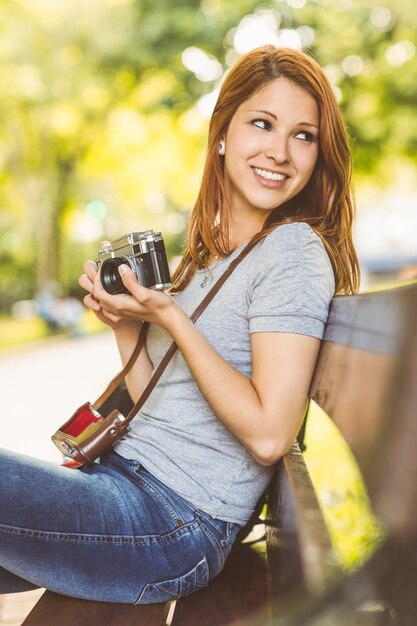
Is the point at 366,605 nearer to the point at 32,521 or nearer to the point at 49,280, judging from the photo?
the point at 32,521

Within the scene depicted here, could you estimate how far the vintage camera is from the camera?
174 centimetres

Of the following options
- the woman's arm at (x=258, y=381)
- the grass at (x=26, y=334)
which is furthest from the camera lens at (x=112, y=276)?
the grass at (x=26, y=334)

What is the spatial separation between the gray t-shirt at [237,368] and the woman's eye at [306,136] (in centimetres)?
28

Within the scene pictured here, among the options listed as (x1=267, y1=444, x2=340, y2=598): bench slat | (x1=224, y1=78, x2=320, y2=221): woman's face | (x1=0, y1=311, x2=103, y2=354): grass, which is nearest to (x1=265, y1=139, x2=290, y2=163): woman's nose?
(x1=224, y1=78, x2=320, y2=221): woman's face

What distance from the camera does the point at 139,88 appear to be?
12039 mm

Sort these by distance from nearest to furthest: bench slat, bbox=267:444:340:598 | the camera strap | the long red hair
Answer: bench slat, bbox=267:444:340:598 → the camera strap → the long red hair

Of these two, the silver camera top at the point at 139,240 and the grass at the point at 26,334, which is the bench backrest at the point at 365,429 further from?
the grass at the point at 26,334

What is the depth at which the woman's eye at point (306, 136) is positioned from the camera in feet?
6.14

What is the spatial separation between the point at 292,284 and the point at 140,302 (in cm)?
32

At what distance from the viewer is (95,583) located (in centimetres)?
153

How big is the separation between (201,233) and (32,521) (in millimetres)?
901

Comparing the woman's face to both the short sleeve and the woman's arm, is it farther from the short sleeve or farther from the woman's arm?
the woman's arm

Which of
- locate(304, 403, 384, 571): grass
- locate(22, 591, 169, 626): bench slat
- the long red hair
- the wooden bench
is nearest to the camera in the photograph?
the wooden bench

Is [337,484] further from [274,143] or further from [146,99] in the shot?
[146,99]
